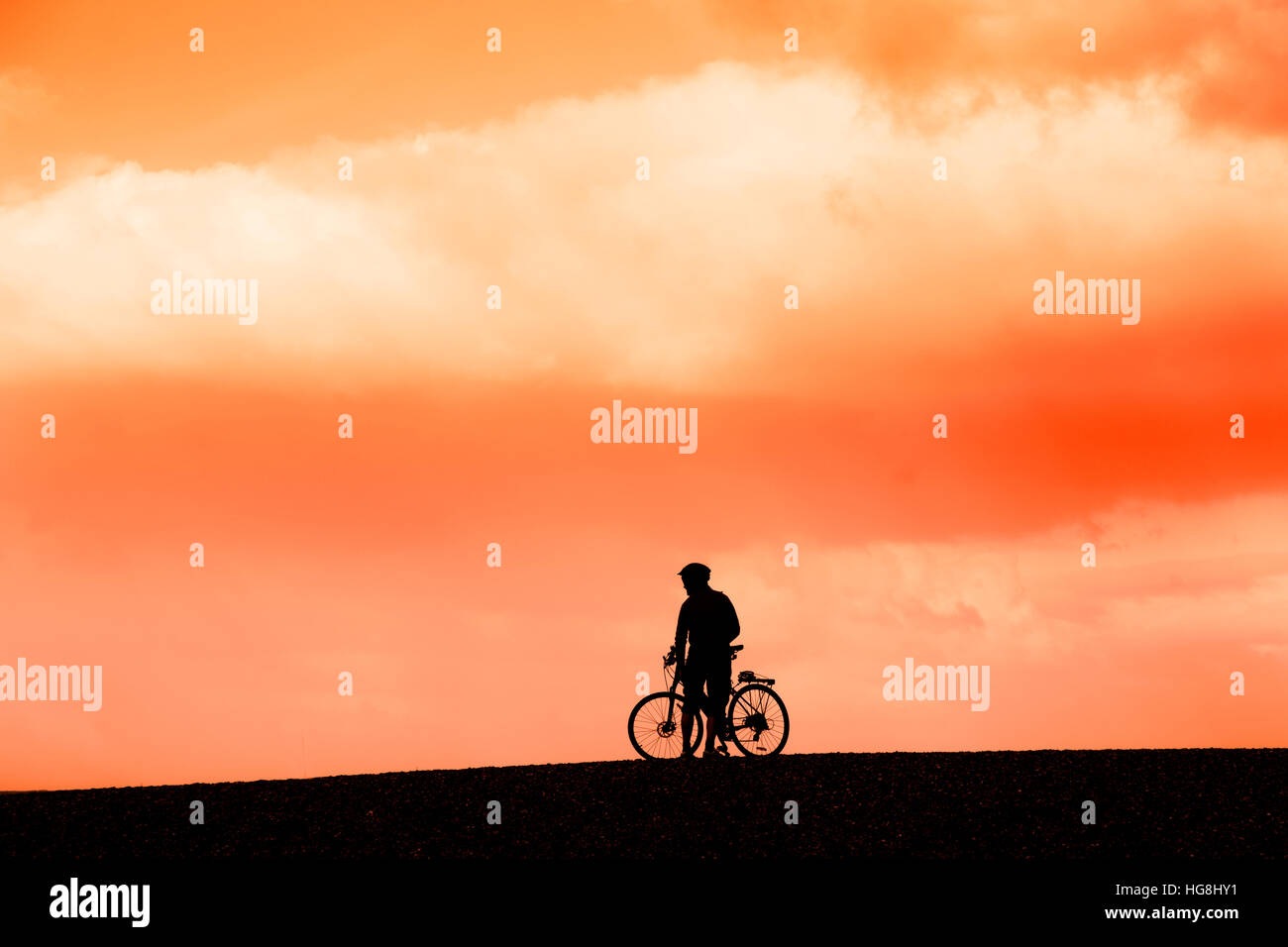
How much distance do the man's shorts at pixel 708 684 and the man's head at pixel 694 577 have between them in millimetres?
968

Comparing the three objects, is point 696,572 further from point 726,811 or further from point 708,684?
point 726,811

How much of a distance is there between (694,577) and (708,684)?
1.54 meters

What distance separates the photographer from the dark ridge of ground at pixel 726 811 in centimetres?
1384

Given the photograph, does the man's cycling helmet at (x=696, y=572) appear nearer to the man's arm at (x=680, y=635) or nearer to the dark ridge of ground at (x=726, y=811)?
the man's arm at (x=680, y=635)

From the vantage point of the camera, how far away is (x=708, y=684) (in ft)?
57.7

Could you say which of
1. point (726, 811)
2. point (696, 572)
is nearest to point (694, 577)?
point (696, 572)

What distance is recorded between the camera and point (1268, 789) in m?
15.6

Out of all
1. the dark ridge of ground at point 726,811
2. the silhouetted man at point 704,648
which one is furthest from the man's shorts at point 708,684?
the dark ridge of ground at point 726,811
